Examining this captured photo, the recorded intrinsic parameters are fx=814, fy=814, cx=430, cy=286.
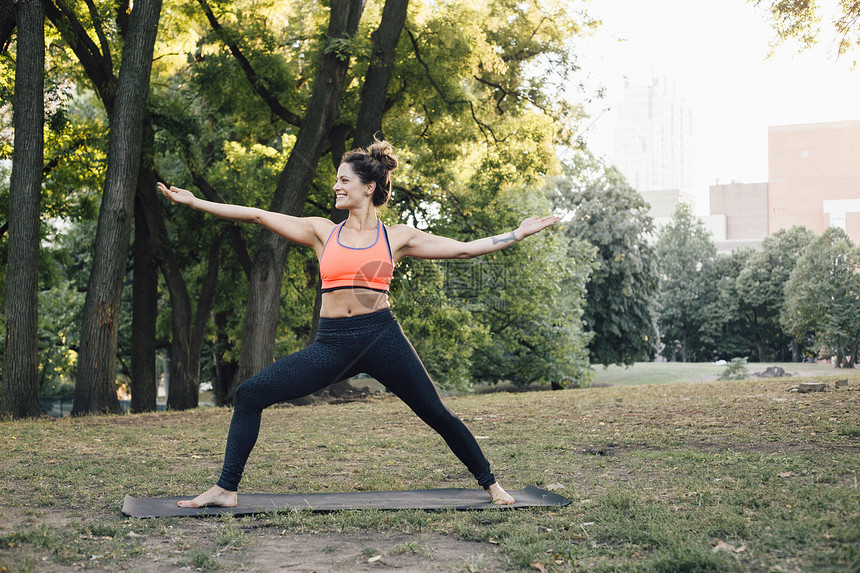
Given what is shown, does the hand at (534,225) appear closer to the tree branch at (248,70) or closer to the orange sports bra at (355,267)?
the orange sports bra at (355,267)

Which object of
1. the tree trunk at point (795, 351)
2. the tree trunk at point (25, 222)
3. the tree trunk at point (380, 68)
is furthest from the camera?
the tree trunk at point (795, 351)

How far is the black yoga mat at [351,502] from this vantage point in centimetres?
497

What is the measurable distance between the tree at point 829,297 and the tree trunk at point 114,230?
45.0m

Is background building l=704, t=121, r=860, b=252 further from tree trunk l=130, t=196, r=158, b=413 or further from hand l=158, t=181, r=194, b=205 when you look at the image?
hand l=158, t=181, r=194, b=205

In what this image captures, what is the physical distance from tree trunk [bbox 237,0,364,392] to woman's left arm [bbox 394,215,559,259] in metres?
9.70

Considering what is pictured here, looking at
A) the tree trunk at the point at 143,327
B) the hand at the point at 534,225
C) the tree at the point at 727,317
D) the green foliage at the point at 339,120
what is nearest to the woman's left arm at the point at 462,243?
the hand at the point at 534,225

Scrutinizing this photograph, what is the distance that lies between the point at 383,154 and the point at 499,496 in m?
2.37

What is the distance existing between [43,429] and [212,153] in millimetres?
14377

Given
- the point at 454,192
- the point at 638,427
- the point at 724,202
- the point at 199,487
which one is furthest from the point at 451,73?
the point at 724,202

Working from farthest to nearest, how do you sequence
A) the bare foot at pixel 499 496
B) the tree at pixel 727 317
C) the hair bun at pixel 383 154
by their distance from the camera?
the tree at pixel 727 317 → the hair bun at pixel 383 154 → the bare foot at pixel 499 496

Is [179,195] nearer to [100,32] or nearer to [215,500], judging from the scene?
[215,500]

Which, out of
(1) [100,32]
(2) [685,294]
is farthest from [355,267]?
(2) [685,294]

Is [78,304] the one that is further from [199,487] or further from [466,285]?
[199,487]

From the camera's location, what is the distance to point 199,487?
19.6 feet
